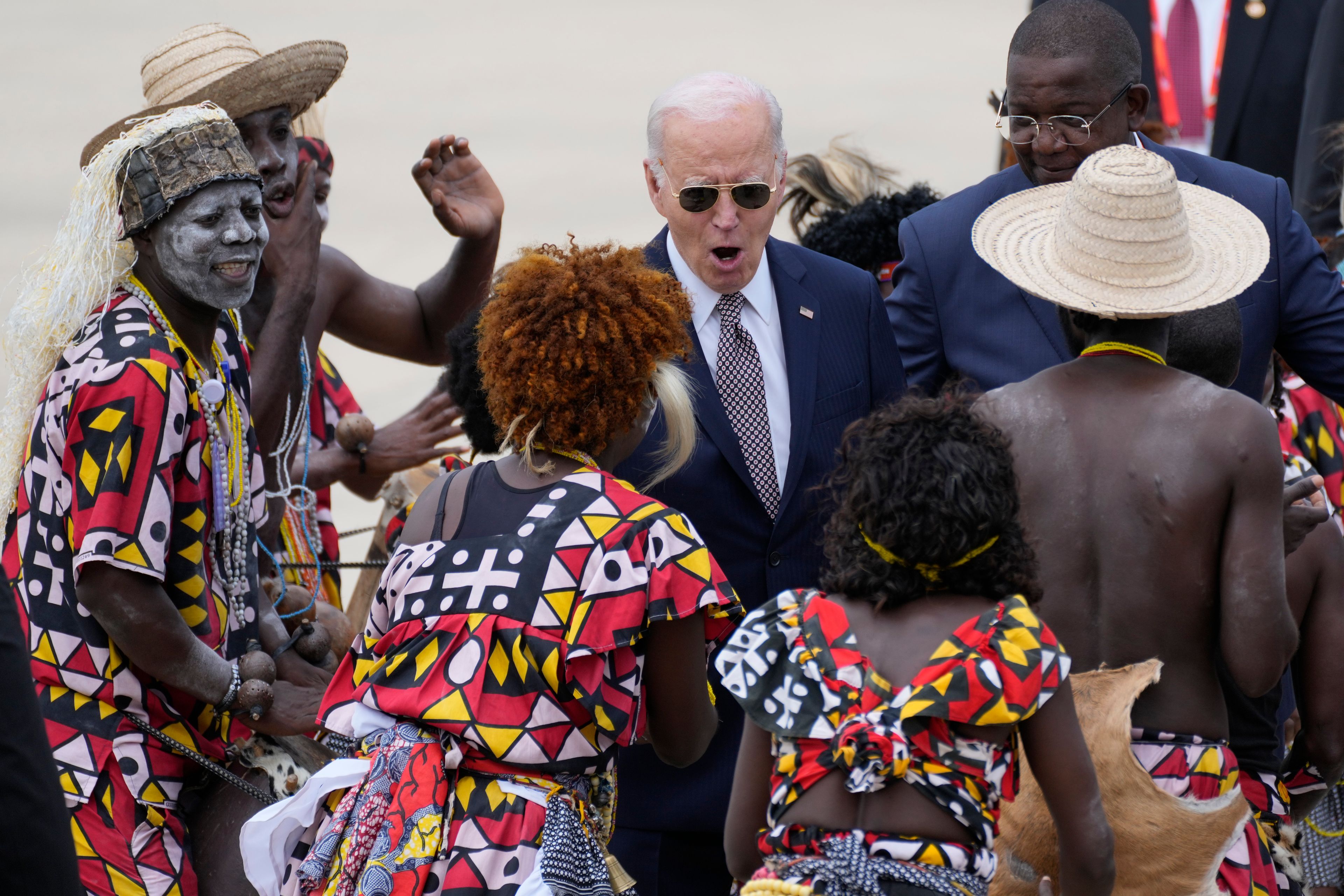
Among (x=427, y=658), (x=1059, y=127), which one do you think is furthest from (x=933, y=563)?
(x=1059, y=127)

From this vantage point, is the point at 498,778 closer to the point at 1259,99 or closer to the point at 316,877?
the point at 316,877

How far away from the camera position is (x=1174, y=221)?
10.0 feet

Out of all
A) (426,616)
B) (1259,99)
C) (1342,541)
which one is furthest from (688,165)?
(1259,99)

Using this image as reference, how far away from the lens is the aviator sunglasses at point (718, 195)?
12.3 ft

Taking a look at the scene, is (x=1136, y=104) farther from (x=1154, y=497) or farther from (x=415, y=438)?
(x=415, y=438)

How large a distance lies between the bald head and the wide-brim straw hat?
1.91 metres

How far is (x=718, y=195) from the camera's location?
148 inches

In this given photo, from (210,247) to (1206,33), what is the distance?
4.46 meters

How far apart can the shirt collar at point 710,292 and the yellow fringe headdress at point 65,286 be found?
47.0 inches

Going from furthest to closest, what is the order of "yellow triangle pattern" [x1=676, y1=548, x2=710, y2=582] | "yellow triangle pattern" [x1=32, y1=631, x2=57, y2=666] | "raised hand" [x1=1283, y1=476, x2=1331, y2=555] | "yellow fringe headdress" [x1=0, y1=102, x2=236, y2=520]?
"yellow fringe headdress" [x1=0, y1=102, x2=236, y2=520] < "yellow triangle pattern" [x1=32, y1=631, x2=57, y2=666] < "raised hand" [x1=1283, y1=476, x2=1331, y2=555] < "yellow triangle pattern" [x1=676, y1=548, x2=710, y2=582]

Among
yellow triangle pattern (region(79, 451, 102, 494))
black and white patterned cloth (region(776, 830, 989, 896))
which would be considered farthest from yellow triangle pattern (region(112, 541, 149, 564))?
black and white patterned cloth (region(776, 830, 989, 896))

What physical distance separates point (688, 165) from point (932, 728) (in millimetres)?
1761

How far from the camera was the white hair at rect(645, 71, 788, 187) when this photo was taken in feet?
12.5

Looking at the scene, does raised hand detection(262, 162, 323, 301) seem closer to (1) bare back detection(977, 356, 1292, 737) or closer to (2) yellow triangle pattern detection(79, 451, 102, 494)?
(2) yellow triangle pattern detection(79, 451, 102, 494)
